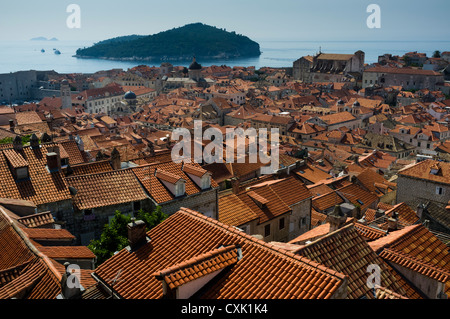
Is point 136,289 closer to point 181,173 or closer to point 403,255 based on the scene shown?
point 403,255

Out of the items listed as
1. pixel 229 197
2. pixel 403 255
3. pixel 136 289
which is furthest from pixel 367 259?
pixel 229 197

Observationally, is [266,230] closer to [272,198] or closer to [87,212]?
[272,198]

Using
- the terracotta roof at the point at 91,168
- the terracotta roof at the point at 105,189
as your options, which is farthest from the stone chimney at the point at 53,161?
the terracotta roof at the point at 91,168

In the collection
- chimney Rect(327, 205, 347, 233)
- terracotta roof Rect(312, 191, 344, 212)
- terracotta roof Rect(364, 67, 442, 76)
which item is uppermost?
terracotta roof Rect(364, 67, 442, 76)

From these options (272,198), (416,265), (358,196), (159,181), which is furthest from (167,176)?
(358,196)

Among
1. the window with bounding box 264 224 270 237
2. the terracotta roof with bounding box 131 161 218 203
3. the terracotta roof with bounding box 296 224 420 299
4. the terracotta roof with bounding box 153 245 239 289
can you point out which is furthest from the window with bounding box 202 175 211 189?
the terracotta roof with bounding box 153 245 239 289

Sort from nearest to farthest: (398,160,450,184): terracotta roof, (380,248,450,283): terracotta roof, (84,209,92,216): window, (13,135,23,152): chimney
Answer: (380,248,450,283): terracotta roof
(84,209,92,216): window
(13,135,23,152): chimney
(398,160,450,184): terracotta roof

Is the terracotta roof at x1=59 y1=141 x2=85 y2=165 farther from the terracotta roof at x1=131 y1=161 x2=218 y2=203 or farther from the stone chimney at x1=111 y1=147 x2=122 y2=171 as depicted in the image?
the terracotta roof at x1=131 y1=161 x2=218 y2=203
